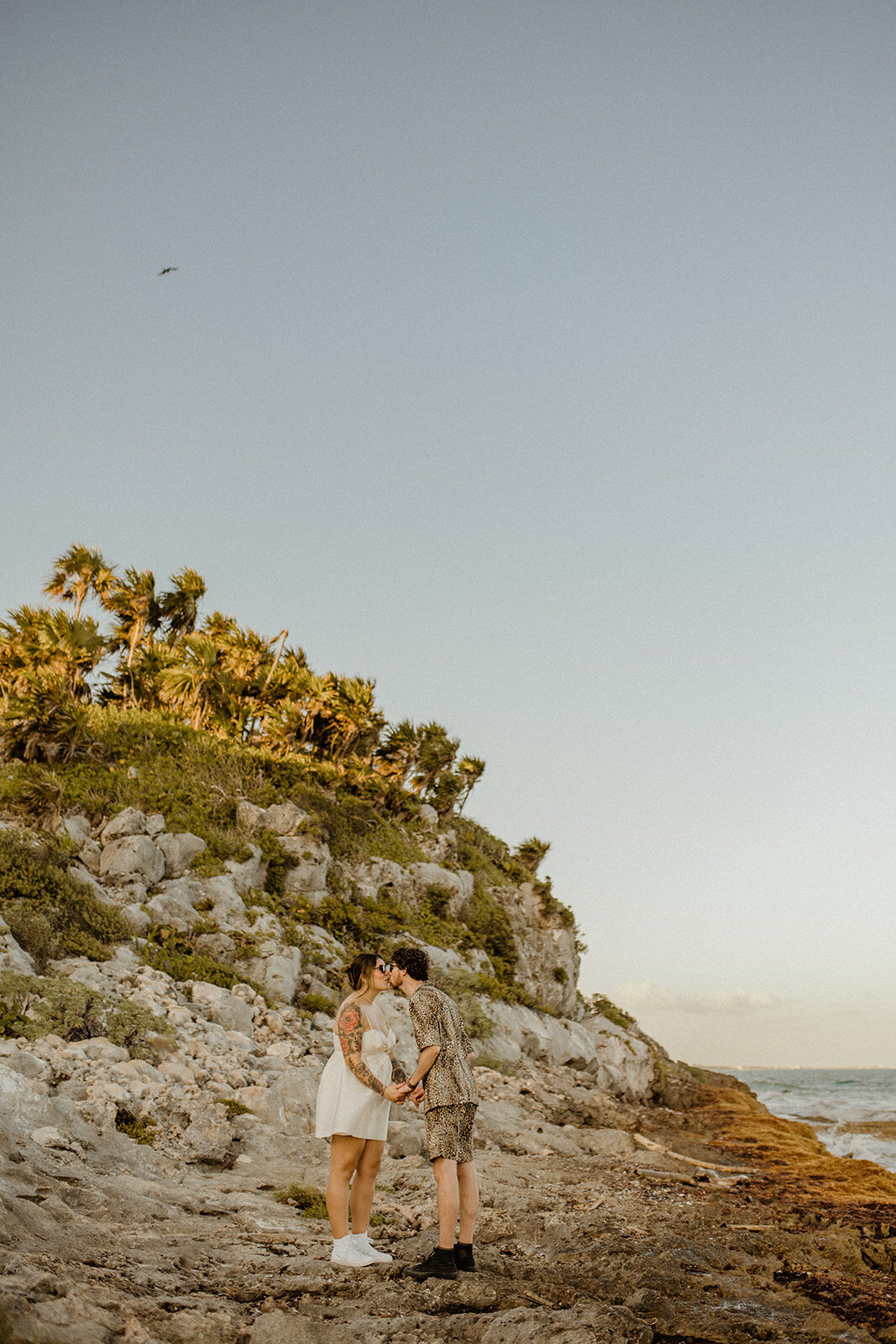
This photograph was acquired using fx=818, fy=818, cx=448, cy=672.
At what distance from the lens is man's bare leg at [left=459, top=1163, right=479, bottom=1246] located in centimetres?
586

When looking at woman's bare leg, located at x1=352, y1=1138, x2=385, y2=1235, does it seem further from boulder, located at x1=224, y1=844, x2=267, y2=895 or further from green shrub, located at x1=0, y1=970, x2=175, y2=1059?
boulder, located at x1=224, y1=844, x2=267, y2=895

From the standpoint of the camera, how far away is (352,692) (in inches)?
1135

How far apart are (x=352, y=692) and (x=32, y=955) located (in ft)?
56.7

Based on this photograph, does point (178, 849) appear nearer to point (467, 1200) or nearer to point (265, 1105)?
point (265, 1105)

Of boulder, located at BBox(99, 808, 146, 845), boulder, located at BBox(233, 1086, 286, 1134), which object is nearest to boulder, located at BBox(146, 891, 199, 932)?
boulder, located at BBox(99, 808, 146, 845)

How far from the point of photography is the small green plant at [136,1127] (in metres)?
8.73

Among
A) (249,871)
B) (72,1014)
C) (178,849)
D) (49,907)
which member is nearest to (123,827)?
(178,849)

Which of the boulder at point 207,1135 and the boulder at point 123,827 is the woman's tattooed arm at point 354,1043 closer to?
the boulder at point 207,1135

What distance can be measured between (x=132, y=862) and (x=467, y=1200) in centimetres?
1393

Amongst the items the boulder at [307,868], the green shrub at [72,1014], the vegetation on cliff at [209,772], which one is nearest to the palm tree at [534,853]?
the vegetation on cliff at [209,772]

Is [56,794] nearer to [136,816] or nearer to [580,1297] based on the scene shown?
[136,816]

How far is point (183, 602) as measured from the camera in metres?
33.8

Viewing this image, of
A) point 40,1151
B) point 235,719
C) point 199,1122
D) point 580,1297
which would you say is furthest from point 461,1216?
point 235,719

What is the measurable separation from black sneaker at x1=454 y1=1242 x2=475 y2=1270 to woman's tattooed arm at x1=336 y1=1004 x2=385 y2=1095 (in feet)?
3.97
